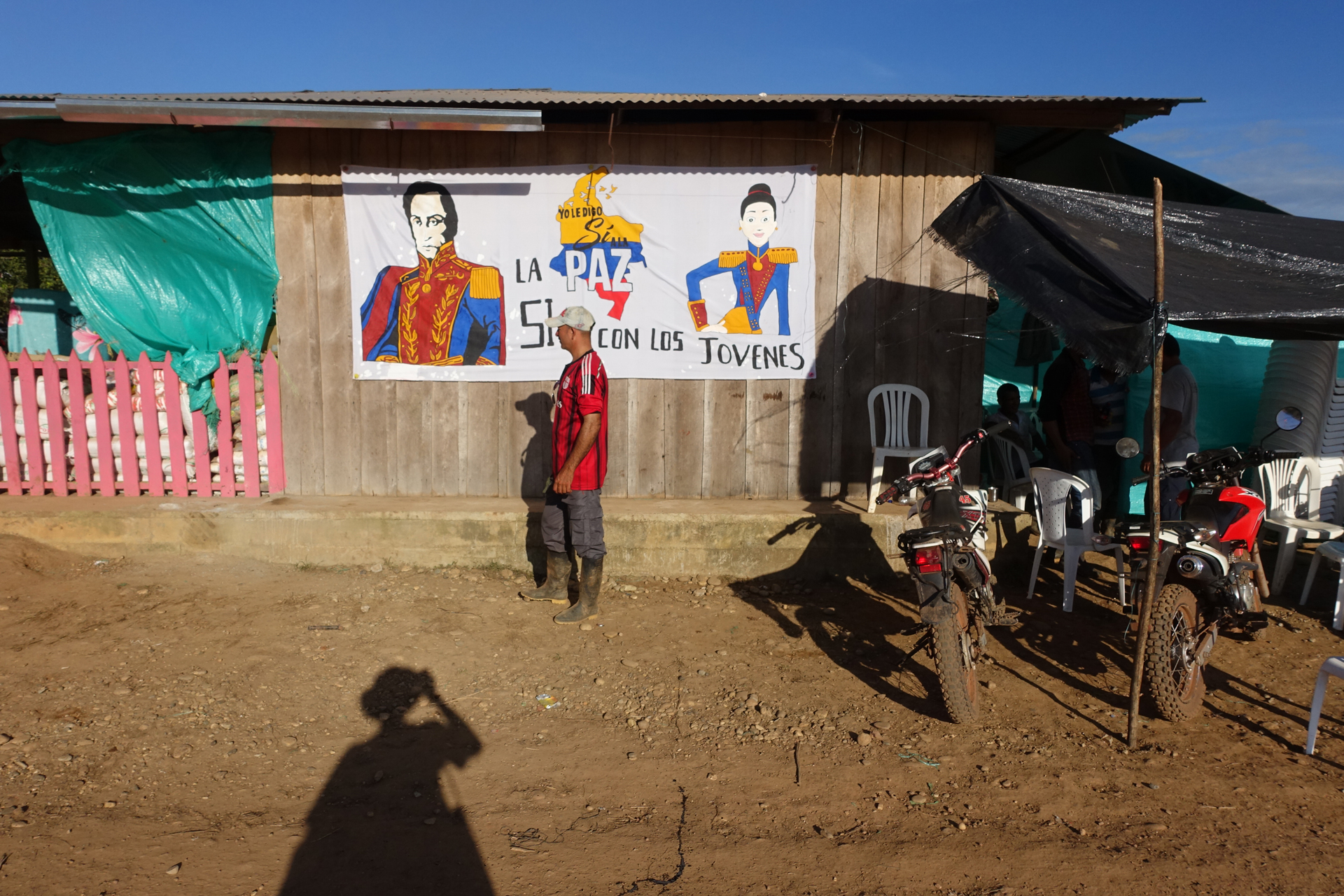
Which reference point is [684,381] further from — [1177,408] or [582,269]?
[1177,408]

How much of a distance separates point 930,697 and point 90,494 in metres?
5.91

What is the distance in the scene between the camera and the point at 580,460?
470 cm

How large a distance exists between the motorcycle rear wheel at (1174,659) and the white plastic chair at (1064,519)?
1.22 m

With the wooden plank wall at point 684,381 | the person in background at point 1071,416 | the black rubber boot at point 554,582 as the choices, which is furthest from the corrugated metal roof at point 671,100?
the black rubber boot at point 554,582

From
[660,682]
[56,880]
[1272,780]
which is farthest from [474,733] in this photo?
[1272,780]

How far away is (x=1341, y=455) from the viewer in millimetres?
6371

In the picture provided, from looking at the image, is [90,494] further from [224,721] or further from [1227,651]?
[1227,651]

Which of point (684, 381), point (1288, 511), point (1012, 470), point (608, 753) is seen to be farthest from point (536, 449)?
point (1288, 511)

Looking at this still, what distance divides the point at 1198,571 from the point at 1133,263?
59.5 inches

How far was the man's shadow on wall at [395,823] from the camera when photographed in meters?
2.57

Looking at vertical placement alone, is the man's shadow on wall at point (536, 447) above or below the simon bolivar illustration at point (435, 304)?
below

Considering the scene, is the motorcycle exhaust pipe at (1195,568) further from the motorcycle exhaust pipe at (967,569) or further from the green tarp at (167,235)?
the green tarp at (167,235)

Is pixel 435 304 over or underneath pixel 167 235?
underneath

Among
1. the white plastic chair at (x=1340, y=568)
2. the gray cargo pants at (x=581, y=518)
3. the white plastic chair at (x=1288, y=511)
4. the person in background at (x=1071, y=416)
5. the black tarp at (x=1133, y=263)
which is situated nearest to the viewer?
the black tarp at (x=1133, y=263)
